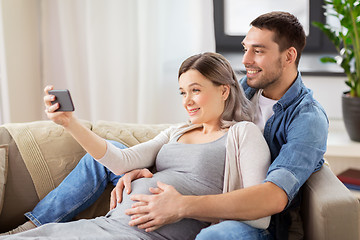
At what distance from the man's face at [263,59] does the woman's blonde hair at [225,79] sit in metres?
0.09

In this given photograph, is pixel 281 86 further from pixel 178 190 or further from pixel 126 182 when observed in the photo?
pixel 126 182

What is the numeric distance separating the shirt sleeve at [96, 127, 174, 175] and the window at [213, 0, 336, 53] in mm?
1512

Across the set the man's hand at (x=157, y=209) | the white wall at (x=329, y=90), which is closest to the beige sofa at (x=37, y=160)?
the man's hand at (x=157, y=209)

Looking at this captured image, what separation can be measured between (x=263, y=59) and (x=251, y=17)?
1514mm

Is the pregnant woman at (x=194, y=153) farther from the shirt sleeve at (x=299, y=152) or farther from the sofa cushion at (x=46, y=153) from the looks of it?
the sofa cushion at (x=46, y=153)

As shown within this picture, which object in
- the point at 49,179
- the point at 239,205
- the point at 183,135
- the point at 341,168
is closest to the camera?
the point at 239,205

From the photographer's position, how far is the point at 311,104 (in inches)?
68.0

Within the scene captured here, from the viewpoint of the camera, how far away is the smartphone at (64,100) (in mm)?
1489

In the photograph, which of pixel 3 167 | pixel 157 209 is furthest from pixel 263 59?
pixel 3 167

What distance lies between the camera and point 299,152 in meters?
1.58

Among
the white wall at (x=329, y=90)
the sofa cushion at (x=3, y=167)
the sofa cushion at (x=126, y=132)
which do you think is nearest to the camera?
the sofa cushion at (x=3, y=167)

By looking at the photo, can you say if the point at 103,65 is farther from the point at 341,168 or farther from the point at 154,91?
the point at 341,168

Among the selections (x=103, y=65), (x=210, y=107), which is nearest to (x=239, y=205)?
(x=210, y=107)

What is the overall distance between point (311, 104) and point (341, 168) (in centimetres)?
136
